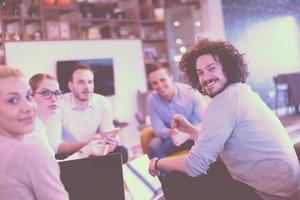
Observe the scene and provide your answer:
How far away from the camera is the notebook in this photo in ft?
6.15

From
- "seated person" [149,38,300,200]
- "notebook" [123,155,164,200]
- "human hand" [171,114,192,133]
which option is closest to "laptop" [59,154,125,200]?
"seated person" [149,38,300,200]

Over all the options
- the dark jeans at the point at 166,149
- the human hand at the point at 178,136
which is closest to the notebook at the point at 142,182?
the human hand at the point at 178,136

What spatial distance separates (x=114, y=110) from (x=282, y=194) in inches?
141

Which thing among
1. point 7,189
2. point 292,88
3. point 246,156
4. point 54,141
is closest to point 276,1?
point 292,88

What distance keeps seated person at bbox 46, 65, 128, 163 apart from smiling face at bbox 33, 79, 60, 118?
23cm

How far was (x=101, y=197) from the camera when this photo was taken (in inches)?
57.7

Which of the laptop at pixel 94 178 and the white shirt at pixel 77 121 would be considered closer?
the laptop at pixel 94 178

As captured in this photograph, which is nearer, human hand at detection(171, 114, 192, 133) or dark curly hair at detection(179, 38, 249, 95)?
dark curly hair at detection(179, 38, 249, 95)

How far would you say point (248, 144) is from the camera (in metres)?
1.63

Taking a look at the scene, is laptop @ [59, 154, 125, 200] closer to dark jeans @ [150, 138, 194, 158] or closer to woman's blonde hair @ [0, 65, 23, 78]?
woman's blonde hair @ [0, 65, 23, 78]

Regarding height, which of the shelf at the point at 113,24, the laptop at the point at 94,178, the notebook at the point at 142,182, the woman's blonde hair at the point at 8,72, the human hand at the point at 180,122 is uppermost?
the shelf at the point at 113,24

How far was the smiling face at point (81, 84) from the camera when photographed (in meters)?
2.22

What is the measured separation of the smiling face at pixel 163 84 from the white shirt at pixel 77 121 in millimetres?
702

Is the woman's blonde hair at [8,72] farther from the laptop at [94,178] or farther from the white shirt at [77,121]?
the white shirt at [77,121]
